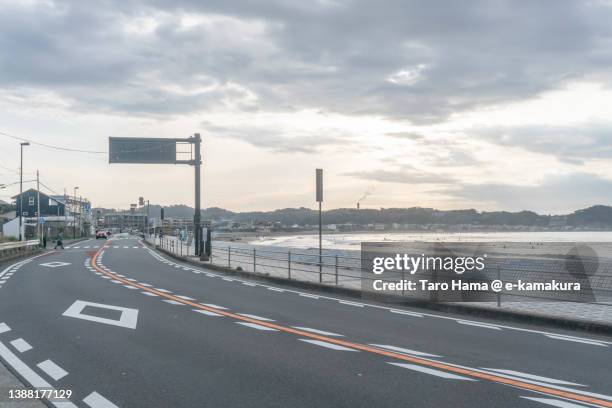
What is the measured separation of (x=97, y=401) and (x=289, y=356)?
281 cm

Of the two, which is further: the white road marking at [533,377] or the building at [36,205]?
the building at [36,205]

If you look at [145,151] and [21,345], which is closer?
[21,345]

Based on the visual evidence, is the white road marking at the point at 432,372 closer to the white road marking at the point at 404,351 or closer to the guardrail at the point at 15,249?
the white road marking at the point at 404,351

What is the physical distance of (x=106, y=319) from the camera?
457 inches

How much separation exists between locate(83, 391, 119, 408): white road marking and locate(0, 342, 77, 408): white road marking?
16 centimetres

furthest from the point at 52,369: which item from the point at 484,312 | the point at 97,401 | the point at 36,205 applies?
the point at 36,205

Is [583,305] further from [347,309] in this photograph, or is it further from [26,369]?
[26,369]

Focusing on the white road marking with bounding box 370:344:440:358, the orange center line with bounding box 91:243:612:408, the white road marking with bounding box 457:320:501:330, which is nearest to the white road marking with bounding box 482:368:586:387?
the orange center line with bounding box 91:243:612:408

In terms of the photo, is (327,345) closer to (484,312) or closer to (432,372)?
(432,372)

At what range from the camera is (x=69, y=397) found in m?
6.20

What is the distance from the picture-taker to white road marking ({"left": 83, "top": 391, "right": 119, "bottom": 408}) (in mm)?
5922

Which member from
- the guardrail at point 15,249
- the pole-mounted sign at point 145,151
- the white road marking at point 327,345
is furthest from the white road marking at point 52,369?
the guardrail at point 15,249

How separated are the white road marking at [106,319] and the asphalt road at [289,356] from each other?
0.04m

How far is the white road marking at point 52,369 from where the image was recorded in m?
7.12
